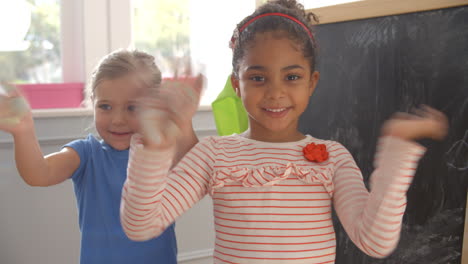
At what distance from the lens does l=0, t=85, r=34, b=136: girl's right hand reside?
112 centimetres

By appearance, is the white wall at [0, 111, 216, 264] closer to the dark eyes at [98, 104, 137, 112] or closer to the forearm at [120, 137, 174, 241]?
the dark eyes at [98, 104, 137, 112]

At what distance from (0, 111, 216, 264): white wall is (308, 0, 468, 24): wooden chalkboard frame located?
1212mm

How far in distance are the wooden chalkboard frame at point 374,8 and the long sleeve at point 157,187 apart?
81 cm

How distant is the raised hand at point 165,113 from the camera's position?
33.8 inches

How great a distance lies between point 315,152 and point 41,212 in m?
1.58

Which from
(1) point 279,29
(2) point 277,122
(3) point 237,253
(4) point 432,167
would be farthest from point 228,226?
(4) point 432,167

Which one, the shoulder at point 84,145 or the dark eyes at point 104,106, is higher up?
Result: the dark eyes at point 104,106

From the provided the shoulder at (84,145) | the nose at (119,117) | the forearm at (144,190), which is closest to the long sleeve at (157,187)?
the forearm at (144,190)

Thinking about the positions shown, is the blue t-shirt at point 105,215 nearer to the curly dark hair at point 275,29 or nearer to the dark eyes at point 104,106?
the dark eyes at point 104,106

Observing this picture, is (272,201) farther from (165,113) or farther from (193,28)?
(193,28)

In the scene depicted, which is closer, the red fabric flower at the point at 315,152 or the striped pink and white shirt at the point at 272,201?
the striped pink and white shirt at the point at 272,201

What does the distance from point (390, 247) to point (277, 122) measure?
0.36 meters

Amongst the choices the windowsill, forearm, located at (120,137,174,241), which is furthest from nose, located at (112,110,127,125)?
the windowsill

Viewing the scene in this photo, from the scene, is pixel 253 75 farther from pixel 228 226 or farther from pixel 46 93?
pixel 46 93
